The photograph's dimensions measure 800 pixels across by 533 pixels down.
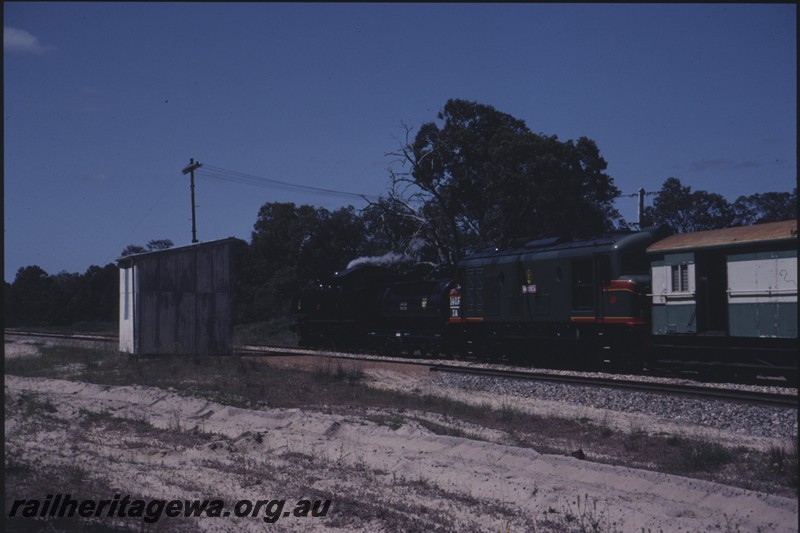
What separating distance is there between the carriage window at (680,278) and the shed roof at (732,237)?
0.46 meters

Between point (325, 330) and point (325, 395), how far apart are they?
52.6 ft

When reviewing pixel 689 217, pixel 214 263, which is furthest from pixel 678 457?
pixel 689 217

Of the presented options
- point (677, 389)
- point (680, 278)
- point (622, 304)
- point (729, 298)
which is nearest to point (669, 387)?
point (677, 389)

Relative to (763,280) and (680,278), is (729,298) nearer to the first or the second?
(763,280)

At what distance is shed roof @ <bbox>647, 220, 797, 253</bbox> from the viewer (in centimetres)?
1565

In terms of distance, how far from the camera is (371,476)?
9609 mm

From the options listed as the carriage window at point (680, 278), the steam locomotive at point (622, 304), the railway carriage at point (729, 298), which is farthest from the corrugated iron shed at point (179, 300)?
the carriage window at point (680, 278)

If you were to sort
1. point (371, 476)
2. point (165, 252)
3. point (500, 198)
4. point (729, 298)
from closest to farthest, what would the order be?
point (371, 476) → point (729, 298) → point (165, 252) → point (500, 198)

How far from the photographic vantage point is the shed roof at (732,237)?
15648 mm

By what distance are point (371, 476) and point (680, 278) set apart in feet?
35.2

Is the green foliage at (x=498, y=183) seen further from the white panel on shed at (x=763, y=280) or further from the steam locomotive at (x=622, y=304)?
the white panel on shed at (x=763, y=280)

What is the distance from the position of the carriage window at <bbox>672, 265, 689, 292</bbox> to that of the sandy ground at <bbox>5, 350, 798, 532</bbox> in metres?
4.92

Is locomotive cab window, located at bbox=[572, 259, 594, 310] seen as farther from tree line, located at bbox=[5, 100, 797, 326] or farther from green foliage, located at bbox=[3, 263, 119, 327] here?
green foliage, located at bbox=[3, 263, 119, 327]

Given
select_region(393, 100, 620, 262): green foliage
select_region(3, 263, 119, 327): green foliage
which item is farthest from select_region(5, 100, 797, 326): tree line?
select_region(3, 263, 119, 327): green foliage
